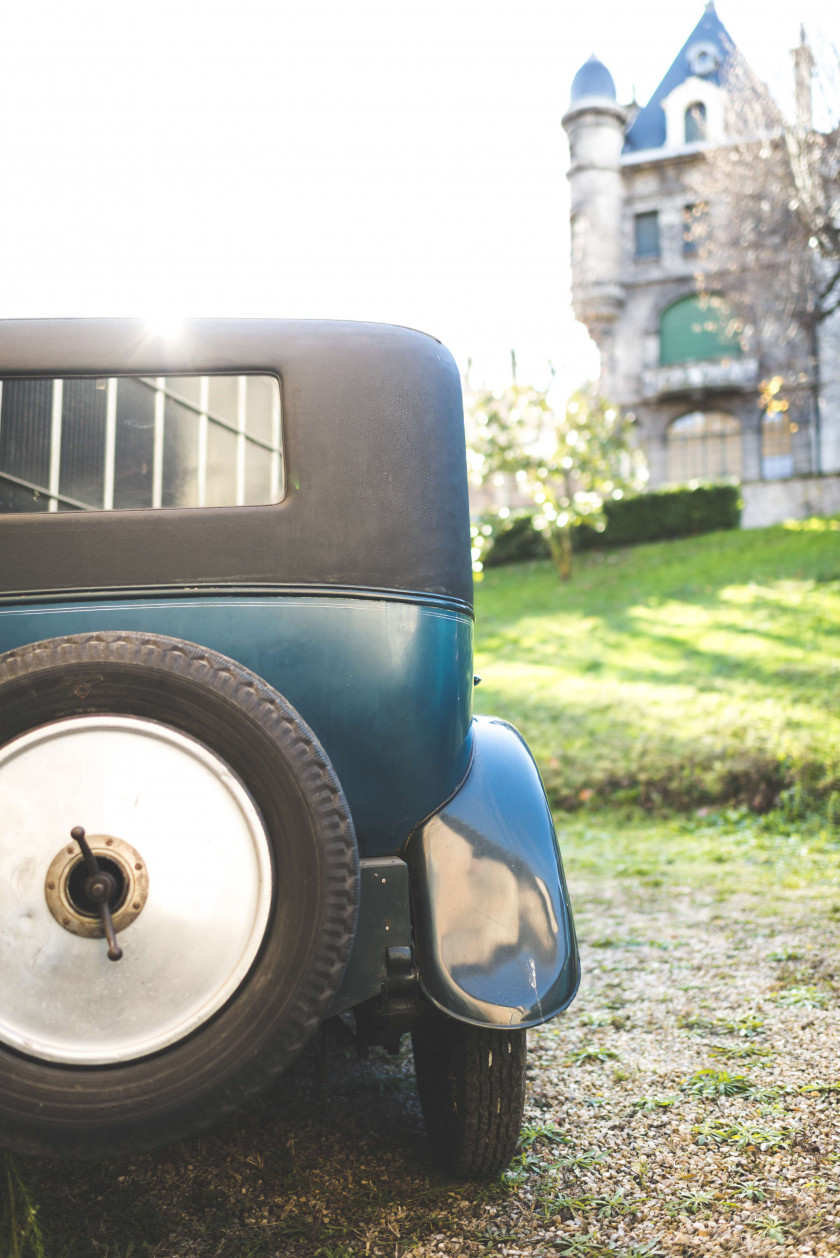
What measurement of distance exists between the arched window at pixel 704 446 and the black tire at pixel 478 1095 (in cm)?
2964

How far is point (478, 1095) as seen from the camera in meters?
2.13

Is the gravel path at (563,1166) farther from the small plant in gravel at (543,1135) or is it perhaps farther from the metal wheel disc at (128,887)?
the metal wheel disc at (128,887)

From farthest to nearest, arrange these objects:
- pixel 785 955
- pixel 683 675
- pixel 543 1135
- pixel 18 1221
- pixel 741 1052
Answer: pixel 683 675 → pixel 785 955 → pixel 741 1052 → pixel 543 1135 → pixel 18 1221

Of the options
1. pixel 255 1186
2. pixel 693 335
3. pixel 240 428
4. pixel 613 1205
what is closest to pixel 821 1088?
pixel 613 1205

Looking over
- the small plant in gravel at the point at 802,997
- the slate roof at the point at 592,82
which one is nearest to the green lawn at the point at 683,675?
the small plant in gravel at the point at 802,997

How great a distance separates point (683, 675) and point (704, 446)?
22.9m

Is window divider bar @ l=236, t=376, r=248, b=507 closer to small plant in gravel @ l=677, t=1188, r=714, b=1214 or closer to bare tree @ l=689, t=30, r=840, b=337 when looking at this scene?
small plant in gravel @ l=677, t=1188, r=714, b=1214

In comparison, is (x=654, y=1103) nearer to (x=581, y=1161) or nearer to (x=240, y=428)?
(x=581, y=1161)

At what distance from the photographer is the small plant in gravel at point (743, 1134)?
2334 millimetres

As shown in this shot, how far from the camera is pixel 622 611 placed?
14227 mm

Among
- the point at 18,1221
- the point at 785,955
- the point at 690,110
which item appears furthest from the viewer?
the point at 690,110

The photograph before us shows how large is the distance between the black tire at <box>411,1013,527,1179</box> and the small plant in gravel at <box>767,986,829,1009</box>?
5.16ft

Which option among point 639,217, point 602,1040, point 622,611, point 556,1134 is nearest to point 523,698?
point 622,611

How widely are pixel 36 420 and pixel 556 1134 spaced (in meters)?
2.25
